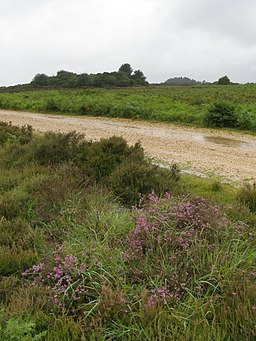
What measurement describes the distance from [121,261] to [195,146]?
909 cm

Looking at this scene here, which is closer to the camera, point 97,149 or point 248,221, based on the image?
point 248,221

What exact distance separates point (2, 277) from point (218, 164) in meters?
7.07

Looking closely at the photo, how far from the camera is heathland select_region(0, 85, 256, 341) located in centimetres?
258

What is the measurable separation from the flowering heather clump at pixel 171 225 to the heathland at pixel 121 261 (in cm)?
1

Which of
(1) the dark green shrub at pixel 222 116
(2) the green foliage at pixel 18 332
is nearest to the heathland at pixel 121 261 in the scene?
(2) the green foliage at pixel 18 332

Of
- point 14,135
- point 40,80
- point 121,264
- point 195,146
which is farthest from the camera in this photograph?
point 40,80

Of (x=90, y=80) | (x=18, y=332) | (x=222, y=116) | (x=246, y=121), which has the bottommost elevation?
(x=18, y=332)

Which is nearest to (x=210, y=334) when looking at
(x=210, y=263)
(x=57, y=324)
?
(x=210, y=263)

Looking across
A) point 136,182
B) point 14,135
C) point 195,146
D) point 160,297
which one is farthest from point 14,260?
point 195,146

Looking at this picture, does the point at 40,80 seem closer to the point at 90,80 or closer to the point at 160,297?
the point at 90,80

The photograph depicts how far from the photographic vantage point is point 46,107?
2558 centimetres

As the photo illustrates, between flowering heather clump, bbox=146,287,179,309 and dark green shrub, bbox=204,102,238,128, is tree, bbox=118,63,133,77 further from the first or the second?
flowering heather clump, bbox=146,287,179,309

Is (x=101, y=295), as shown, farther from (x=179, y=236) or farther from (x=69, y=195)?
(x=69, y=195)

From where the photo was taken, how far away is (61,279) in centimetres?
302
